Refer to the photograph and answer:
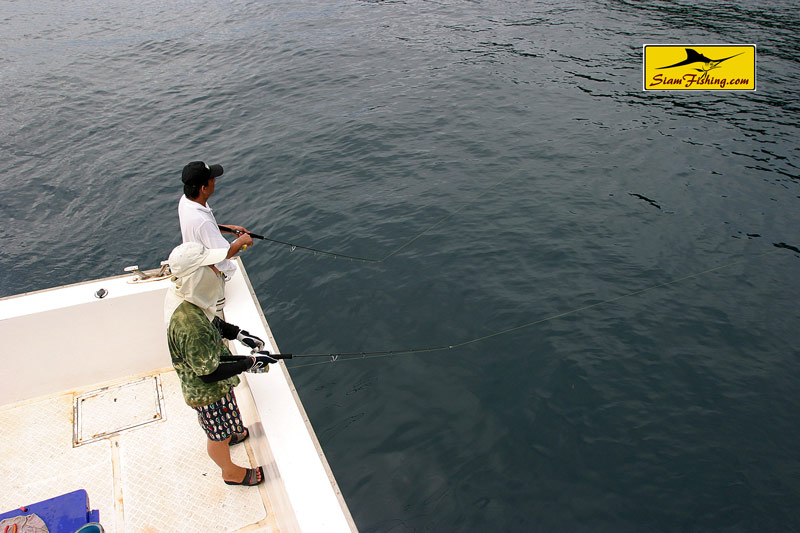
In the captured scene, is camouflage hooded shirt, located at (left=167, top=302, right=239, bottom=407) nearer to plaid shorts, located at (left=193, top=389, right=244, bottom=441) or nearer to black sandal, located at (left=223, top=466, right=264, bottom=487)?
plaid shorts, located at (left=193, top=389, right=244, bottom=441)

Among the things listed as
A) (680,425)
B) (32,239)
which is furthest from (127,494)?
(32,239)

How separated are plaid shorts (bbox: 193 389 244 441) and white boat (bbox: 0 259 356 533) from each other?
0.55 feet

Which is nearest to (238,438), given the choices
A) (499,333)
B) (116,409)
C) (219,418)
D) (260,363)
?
(219,418)

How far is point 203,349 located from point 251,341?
0.68 m

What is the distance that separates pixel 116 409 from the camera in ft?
15.4

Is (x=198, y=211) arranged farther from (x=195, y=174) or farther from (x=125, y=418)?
(x=125, y=418)

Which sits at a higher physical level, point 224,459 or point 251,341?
point 251,341

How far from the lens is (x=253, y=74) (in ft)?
51.3

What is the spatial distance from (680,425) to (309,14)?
2042 centimetres

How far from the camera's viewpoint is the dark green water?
196 inches

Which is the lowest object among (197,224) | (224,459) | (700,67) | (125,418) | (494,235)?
(494,235)

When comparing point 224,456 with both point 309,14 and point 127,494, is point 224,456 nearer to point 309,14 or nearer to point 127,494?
point 127,494

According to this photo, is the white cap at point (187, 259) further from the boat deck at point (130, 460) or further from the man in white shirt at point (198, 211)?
the boat deck at point (130, 460)

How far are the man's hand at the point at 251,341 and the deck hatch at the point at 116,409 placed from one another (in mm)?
1336
